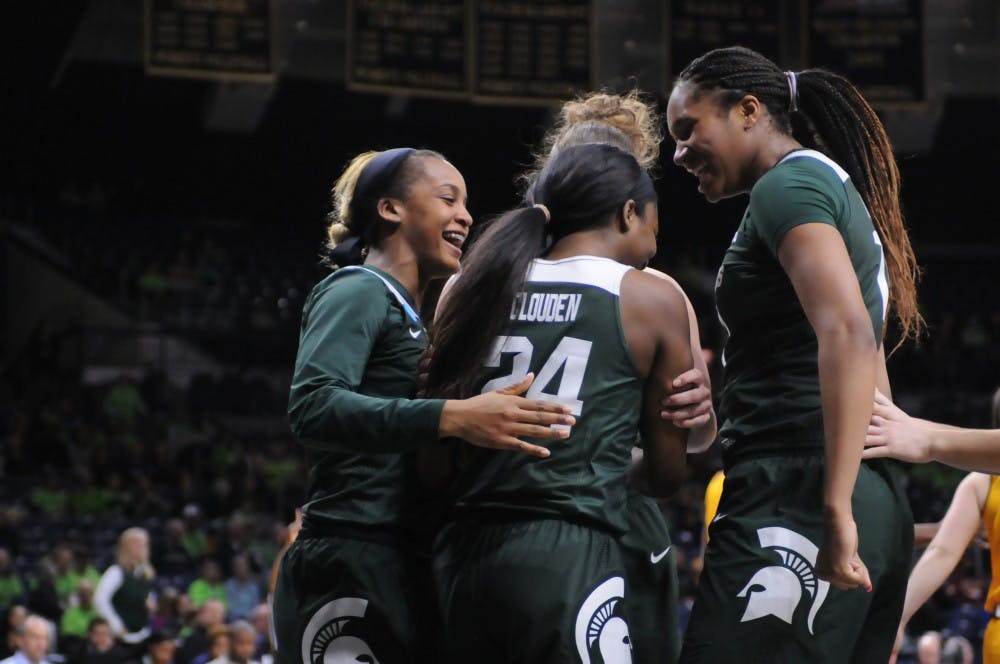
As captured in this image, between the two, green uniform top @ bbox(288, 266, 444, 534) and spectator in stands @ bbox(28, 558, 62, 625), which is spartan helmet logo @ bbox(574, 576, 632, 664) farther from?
spectator in stands @ bbox(28, 558, 62, 625)

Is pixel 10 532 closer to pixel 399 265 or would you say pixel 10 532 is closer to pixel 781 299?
pixel 399 265

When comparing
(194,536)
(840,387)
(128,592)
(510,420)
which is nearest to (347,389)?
(510,420)

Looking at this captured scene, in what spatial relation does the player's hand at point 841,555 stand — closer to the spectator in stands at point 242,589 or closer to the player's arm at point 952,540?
the player's arm at point 952,540

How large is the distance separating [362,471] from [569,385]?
0.64 metres

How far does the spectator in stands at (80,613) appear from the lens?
10180 millimetres

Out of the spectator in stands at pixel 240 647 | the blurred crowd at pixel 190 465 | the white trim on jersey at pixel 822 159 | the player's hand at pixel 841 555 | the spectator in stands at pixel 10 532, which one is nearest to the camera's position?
the player's hand at pixel 841 555

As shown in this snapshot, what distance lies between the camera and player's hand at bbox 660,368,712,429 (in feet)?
9.20

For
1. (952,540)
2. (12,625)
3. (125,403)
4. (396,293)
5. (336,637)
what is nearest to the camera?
(336,637)

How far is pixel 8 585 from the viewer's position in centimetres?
1056

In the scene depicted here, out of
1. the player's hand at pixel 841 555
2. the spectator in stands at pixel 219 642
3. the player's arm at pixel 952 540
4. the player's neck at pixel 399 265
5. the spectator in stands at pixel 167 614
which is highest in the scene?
the player's neck at pixel 399 265

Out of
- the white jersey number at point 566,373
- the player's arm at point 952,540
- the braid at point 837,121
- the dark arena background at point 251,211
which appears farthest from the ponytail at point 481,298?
the dark arena background at point 251,211

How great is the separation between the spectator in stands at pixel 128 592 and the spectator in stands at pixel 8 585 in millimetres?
668

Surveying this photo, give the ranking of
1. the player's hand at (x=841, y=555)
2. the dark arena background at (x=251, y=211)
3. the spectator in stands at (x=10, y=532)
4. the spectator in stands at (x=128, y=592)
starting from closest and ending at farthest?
the player's hand at (x=841, y=555) < the spectator in stands at (x=128, y=592) < the spectator in stands at (x=10, y=532) < the dark arena background at (x=251, y=211)

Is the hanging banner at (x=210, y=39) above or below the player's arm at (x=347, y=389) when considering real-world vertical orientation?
above
